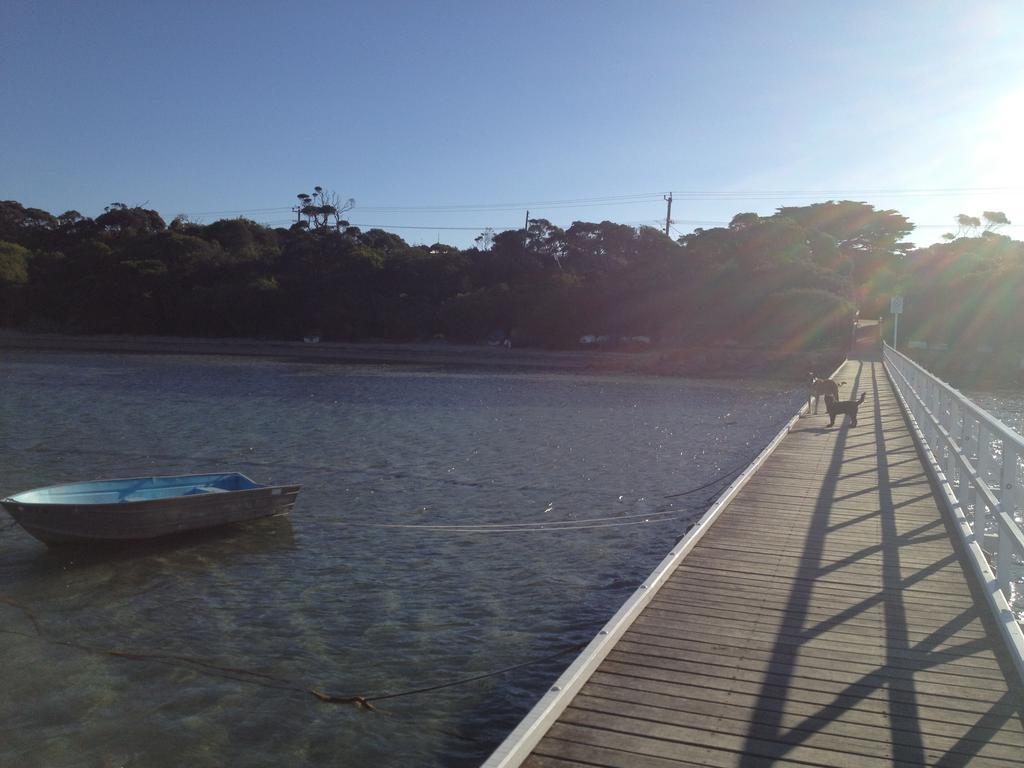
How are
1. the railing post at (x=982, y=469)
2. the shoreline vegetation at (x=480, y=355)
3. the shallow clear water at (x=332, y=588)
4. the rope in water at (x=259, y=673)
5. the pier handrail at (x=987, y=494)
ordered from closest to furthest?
1. the pier handrail at (x=987, y=494)
2. the shallow clear water at (x=332, y=588)
3. the railing post at (x=982, y=469)
4. the rope in water at (x=259, y=673)
5. the shoreline vegetation at (x=480, y=355)

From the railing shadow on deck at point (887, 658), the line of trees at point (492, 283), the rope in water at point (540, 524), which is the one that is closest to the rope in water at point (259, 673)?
the railing shadow on deck at point (887, 658)

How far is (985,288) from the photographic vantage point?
5588cm

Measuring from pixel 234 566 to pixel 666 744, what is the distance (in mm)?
8201

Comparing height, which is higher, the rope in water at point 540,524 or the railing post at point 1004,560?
the railing post at point 1004,560

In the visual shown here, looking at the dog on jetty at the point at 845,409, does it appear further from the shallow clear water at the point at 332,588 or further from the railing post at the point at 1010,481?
the railing post at the point at 1010,481

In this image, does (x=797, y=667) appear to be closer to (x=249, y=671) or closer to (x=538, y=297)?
(x=249, y=671)

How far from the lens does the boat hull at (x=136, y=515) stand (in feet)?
37.0

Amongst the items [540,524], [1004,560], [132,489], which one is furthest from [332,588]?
[1004,560]

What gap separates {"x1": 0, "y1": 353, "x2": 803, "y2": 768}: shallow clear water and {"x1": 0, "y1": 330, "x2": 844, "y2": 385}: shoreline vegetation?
26812mm

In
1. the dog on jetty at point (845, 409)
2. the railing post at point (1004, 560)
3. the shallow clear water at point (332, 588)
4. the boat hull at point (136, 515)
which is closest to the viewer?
the railing post at point (1004, 560)

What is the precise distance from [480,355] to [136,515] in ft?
158

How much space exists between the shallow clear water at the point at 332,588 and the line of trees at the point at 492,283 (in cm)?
3660

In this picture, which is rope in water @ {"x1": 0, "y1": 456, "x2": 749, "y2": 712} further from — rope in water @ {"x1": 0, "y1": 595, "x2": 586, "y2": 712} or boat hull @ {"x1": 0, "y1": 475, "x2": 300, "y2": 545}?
boat hull @ {"x1": 0, "y1": 475, "x2": 300, "y2": 545}

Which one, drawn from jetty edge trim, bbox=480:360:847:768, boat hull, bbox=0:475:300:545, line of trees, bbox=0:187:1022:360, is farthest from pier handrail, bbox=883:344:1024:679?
line of trees, bbox=0:187:1022:360
